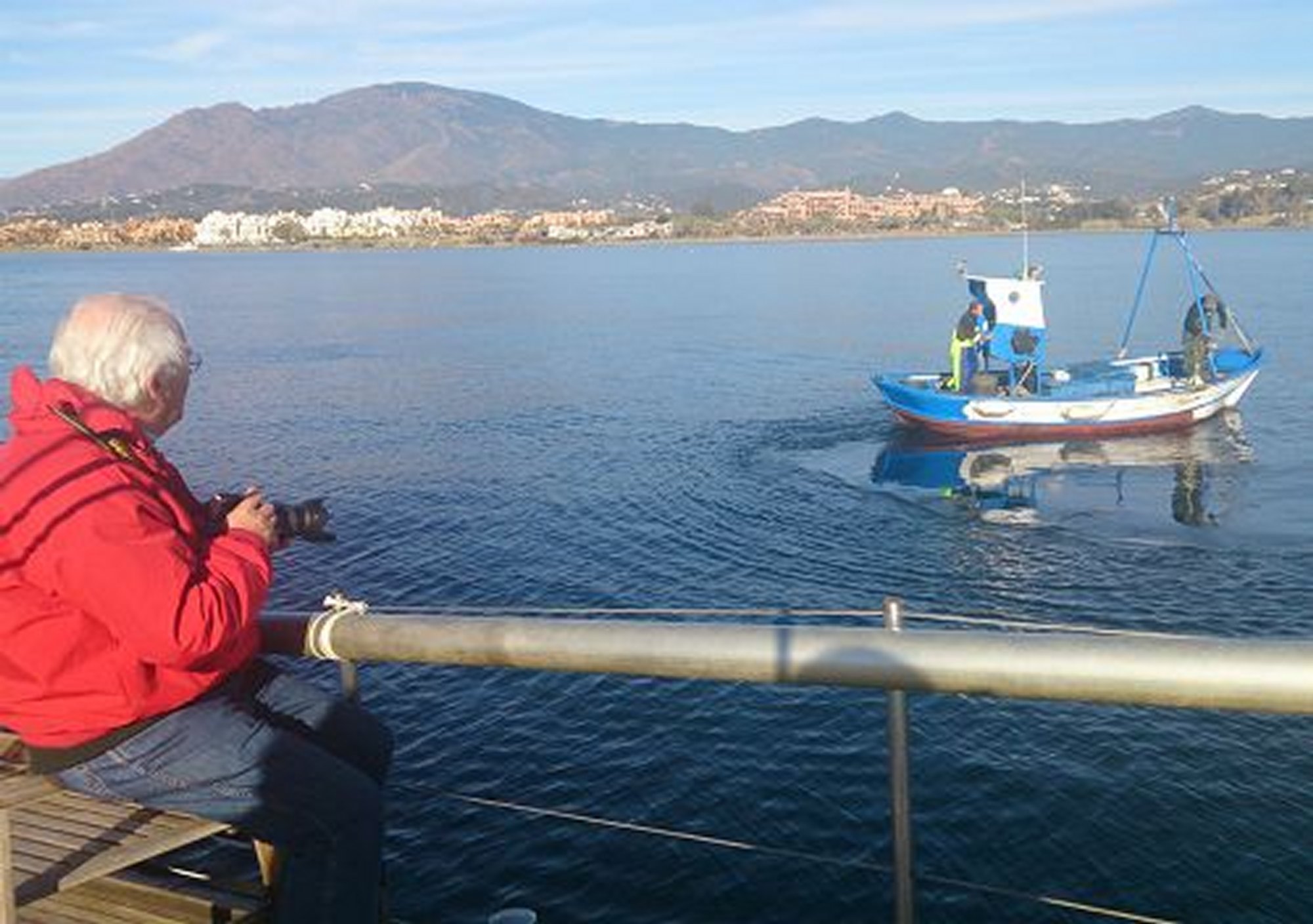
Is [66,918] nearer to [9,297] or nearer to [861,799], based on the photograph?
[861,799]

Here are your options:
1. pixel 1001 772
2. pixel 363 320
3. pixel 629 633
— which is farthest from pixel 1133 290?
pixel 629 633

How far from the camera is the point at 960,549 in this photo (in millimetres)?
23500

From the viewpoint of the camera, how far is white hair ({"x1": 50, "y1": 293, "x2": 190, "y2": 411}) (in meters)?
3.13

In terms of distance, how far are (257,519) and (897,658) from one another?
5.71 ft

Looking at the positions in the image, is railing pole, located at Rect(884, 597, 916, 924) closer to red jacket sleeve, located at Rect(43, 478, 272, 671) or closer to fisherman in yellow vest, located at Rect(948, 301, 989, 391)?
red jacket sleeve, located at Rect(43, 478, 272, 671)

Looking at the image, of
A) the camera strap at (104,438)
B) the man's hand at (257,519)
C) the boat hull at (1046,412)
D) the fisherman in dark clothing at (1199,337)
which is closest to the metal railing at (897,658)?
the man's hand at (257,519)

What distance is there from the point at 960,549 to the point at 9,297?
3793 inches

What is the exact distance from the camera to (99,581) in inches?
109

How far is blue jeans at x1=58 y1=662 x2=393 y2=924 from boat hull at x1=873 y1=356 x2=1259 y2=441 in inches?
1201

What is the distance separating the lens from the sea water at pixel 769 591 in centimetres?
1200

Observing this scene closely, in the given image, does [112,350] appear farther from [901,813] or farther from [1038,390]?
[1038,390]

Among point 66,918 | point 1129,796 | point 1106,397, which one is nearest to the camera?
point 66,918

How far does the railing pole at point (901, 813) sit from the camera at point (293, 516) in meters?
1.72

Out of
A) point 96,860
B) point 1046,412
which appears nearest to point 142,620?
point 96,860
